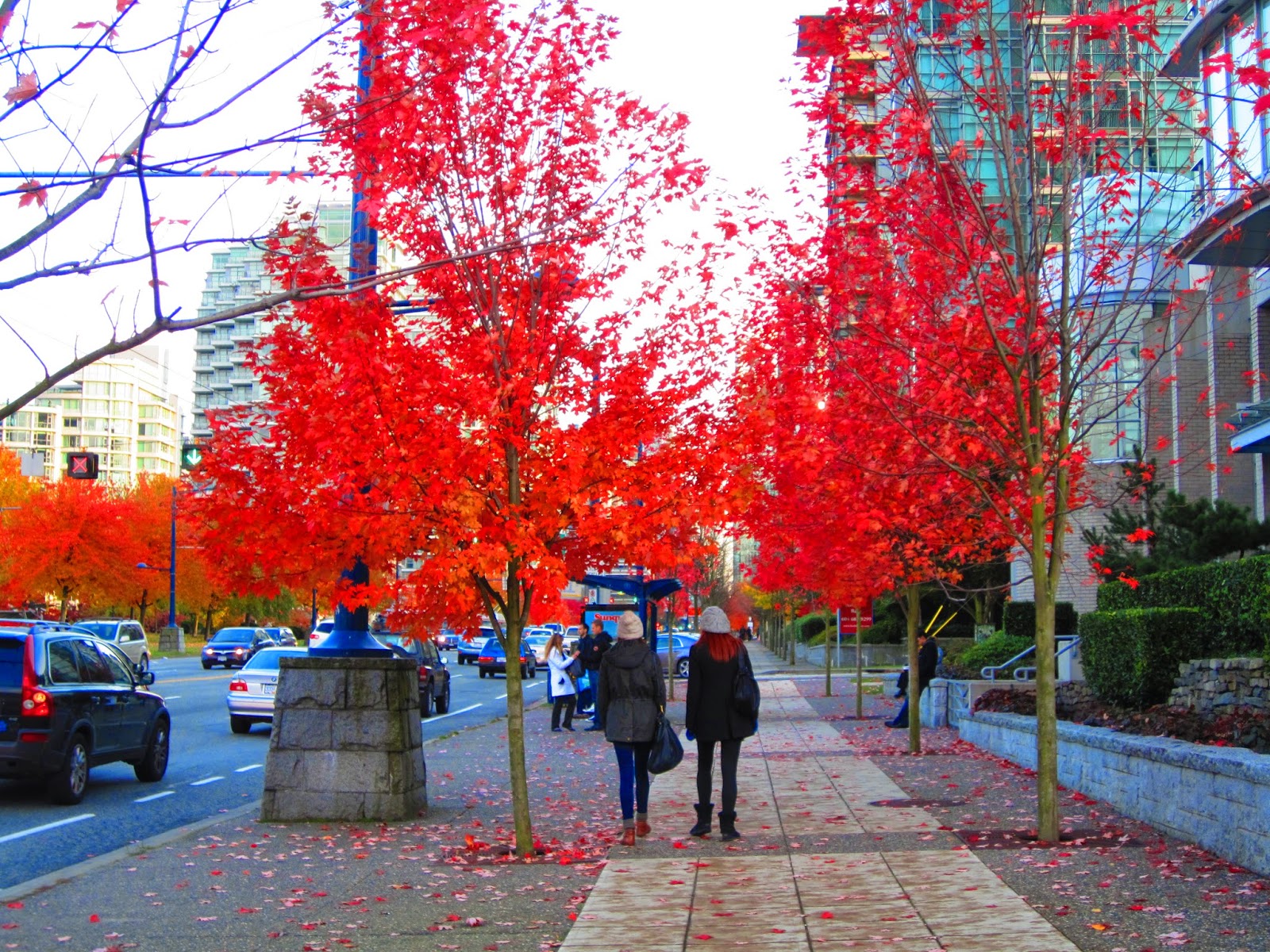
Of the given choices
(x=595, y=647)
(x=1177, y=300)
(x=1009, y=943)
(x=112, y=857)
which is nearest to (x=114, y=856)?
(x=112, y=857)

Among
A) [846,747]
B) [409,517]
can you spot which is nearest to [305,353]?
[409,517]

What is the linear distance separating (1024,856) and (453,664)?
170ft

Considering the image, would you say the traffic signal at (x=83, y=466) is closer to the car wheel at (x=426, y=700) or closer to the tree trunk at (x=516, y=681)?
Result: the car wheel at (x=426, y=700)

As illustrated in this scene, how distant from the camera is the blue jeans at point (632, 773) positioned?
35.0 ft

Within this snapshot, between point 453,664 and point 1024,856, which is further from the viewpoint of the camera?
point 453,664

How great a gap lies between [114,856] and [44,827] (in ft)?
8.42

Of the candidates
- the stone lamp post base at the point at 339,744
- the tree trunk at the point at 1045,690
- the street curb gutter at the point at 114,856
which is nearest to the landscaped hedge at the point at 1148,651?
the tree trunk at the point at 1045,690

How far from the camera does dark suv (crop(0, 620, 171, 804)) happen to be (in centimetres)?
1341

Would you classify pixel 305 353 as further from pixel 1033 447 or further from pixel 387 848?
pixel 1033 447

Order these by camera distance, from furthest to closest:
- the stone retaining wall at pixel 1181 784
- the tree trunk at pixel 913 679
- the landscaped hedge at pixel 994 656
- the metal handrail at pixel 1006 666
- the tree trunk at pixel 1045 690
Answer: the landscaped hedge at pixel 994 656 → the metal handrail at pixel 1006 666 → the tree trunk at pixel 913 679 → the tree trunk at pixel 1045 690 → the stone retaining wall at pixel 1181 784

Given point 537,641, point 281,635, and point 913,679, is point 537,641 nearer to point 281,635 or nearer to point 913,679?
point 281,635

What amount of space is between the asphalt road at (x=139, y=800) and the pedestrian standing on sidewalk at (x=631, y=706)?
13.9ft

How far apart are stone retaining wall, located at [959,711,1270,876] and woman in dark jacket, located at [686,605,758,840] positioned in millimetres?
2991

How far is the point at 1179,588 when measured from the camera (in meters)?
15.2
